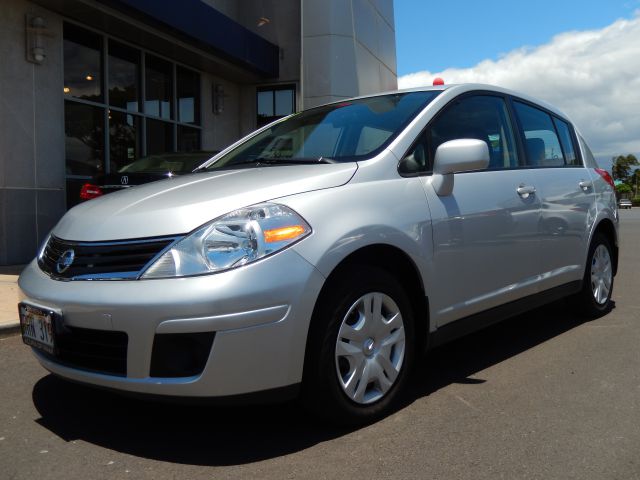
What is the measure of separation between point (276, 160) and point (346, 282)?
1.07 m

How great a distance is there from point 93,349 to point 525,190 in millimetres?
2721

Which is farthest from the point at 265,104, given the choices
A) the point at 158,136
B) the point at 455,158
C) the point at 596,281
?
the point at 455,158

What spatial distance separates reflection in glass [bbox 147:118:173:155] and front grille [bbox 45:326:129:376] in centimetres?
940

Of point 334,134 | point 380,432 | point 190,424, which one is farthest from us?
point 334,134

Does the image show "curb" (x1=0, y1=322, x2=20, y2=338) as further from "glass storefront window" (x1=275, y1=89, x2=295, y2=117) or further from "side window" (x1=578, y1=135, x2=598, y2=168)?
"glass storefront window" (x1=275, y1=89, x2=295, y2=117)

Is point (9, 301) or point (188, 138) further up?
point (188, 138)

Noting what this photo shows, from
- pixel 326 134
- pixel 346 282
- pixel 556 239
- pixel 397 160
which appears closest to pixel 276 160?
pixel 326 134

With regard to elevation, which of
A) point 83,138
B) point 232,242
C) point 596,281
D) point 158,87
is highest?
point 158,87

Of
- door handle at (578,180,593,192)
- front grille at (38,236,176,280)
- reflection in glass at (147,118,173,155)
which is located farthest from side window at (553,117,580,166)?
reflection in glass at (147,118,173,155)

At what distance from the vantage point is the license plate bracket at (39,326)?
106 inches

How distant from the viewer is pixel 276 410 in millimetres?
3150

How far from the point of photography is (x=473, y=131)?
386 centimetres

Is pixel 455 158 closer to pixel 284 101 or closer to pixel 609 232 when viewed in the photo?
pixel 609 232

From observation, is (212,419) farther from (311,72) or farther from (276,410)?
(311,72)
